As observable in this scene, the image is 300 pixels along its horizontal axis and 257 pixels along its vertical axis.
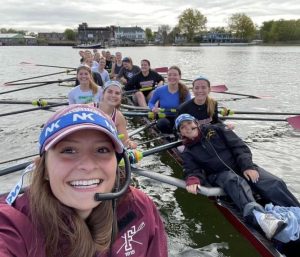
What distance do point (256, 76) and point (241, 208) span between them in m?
22.9

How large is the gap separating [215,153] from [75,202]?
3380mm

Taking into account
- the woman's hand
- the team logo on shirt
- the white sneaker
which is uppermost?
the team logo on shirt

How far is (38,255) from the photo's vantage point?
144 centimetres

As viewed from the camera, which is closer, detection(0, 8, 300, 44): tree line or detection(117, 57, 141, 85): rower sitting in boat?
detection(117, 57, 141, 85): rower sitting in boat

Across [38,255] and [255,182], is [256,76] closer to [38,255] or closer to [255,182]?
[255,182]

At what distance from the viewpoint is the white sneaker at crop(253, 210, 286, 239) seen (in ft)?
11.5

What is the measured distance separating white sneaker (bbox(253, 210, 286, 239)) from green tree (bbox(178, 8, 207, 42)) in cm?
12547

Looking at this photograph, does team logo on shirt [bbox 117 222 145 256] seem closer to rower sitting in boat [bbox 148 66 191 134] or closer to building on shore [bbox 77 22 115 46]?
rower sitting in boat [bbox 148 66 191 134]

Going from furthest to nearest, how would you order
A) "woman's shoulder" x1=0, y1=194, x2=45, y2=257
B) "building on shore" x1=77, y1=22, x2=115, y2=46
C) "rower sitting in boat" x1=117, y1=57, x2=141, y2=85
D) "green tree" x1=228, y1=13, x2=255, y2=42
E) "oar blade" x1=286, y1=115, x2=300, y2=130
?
"building on shore" x1=77, y1=22, x2=115, y2=46, "green tree" x1=228, y1=13, x2=255, y2=42, "rower sitting in boat" x1=117, y1=57, x2=141, y2=85, "oar blade" x1=286, y1=115, x2=300, y2=130, "woman's shoulder" x1=0, y1=194, x2=45, y2=257

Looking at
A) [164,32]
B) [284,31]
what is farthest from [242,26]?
[164,32]

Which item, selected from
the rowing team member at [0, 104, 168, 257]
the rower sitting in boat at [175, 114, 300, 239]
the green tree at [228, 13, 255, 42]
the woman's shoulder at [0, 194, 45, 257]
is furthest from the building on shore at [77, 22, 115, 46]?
the woman's shoulder at [0, 194, 45, 257]

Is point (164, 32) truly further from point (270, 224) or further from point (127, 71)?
point (270, 224)

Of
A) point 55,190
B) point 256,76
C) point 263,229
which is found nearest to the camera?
point 55,190

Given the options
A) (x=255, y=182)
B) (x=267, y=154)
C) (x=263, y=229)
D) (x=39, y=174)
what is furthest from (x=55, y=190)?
(x=267, y=154)
